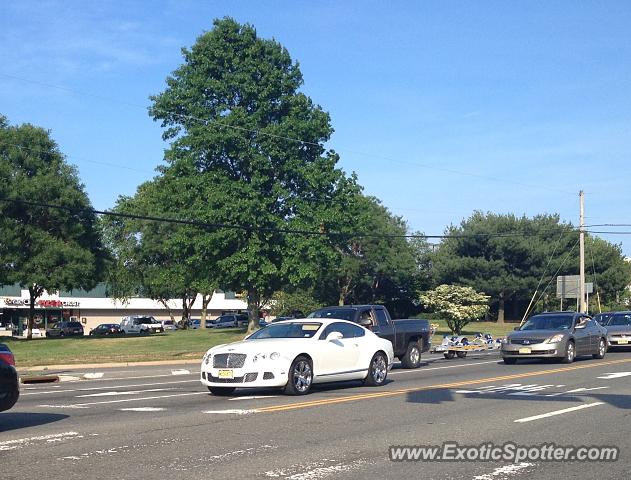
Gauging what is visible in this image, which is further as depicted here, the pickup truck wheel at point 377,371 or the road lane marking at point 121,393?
the pickup truck wheel at point 377,371

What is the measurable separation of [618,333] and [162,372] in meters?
17.2

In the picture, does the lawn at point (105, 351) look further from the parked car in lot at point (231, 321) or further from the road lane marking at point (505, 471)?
the parked car in lot at point (231, 321)

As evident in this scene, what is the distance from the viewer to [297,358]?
15836 millimetres

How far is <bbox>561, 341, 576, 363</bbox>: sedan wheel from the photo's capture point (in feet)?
80.1

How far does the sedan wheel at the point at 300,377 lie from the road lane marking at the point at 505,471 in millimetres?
7171

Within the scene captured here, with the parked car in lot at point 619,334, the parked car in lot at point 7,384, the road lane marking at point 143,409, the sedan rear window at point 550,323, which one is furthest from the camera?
the parked car in lot at point 619,334

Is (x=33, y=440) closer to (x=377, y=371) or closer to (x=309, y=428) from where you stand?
(x=309, y=428)

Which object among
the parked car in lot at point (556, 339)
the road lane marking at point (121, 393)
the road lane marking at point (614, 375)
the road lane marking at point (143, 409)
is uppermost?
the parked car in lot at point (556, 339)

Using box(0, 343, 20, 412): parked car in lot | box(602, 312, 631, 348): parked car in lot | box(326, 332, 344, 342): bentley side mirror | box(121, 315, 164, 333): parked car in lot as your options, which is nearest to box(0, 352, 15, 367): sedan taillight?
box(0, 343, 20, 412): parked car in lot

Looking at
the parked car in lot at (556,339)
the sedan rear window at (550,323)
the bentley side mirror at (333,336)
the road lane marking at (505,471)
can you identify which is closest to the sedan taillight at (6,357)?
the bentley side mirror at (333,336)

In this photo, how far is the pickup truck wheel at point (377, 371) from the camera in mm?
17906

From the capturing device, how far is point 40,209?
53500mm

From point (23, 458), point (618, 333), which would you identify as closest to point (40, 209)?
point (618, 333)

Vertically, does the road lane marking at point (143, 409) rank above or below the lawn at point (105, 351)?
above
